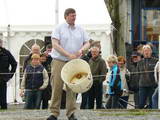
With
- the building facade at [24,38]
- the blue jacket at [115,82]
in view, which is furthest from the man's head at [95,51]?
the building facade at [24,38]

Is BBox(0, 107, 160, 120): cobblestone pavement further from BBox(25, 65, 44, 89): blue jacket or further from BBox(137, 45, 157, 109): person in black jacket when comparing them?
BBox(25, 65, 44, 89): blue jacket

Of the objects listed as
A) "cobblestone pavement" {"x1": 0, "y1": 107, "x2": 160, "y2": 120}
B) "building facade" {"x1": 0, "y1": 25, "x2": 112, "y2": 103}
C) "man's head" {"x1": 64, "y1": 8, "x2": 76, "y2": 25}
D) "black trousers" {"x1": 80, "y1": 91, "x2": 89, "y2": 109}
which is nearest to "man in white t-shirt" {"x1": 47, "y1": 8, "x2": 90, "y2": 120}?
"man's head" {"x1": 64, "y1": 8, "x2": 76, "y2": 25}

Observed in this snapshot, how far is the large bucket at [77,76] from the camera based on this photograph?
11.3m

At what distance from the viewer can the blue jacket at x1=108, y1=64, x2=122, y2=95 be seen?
1547 cm

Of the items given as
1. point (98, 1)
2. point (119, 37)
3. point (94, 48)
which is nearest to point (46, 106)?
point (94, 48)

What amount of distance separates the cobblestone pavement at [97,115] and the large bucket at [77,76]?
1.00m

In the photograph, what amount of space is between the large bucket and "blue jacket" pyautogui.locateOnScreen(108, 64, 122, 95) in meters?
3.77

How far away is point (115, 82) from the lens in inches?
609

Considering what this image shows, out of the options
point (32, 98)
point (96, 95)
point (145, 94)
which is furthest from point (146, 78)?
point (32, 98)

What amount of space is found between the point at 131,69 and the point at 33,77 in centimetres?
244

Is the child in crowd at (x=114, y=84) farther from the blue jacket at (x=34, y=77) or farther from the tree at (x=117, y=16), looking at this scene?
the tree at (x=117, y=16)

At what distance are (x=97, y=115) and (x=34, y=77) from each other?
2.75 meters

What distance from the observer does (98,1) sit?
20.5 m

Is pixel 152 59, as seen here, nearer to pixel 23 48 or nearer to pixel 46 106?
pixel 46 106
